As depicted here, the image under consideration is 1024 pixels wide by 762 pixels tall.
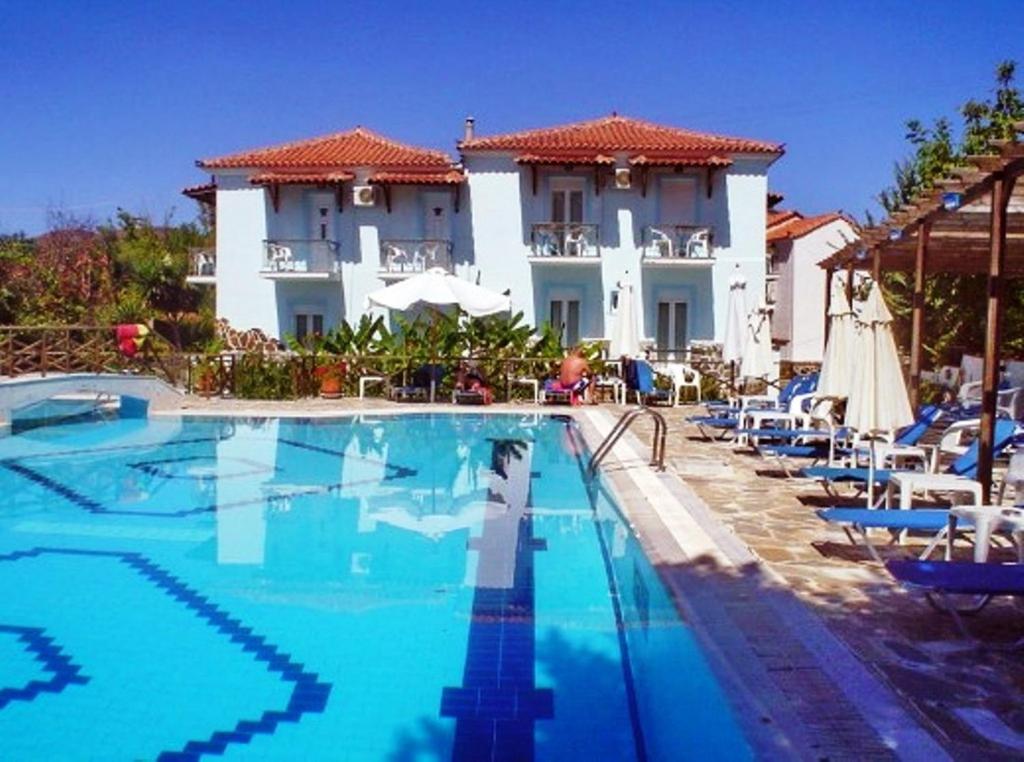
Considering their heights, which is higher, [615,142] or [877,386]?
[615,142]

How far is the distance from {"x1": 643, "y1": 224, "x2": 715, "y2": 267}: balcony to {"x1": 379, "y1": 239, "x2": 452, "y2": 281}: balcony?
18.1 ft

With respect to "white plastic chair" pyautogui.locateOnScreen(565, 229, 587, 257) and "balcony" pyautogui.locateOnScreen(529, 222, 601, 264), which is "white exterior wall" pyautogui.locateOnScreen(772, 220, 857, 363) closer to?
"balcony" pyautogui.locateOnScreen(529, 222, 601, 264)

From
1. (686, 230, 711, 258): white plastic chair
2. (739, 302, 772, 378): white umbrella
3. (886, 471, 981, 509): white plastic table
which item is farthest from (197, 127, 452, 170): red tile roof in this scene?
(886, 471, 981, 509): white plastic table

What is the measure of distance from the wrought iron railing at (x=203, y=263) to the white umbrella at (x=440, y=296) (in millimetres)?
9929

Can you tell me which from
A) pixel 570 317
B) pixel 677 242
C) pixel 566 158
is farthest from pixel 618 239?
pixel 566 158

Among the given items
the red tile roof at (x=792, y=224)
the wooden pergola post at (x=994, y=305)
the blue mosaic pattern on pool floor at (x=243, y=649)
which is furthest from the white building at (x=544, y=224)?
the blue mosaic pattern on pool floor at (x=243, y=649)

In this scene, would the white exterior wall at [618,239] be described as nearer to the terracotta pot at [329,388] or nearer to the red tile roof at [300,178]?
the red tile roof at [300,178]

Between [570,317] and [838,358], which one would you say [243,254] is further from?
[838,358]

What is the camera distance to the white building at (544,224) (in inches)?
993

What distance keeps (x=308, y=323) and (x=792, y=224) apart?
19824mm

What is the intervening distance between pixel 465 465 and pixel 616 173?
45.4 ft

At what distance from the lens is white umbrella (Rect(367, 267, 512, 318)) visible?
64.0 ft

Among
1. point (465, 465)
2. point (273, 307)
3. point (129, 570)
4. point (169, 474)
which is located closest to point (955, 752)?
point (129, 570)

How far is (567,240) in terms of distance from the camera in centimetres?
2517
